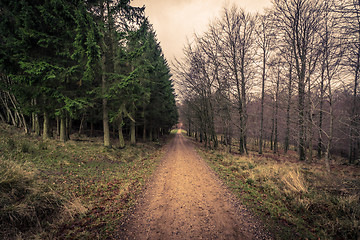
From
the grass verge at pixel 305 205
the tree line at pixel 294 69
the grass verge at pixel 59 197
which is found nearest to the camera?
the grass verge at pixel 59 197

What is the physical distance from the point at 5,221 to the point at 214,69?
1489 centimetres

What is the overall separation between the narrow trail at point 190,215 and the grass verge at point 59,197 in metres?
0.60

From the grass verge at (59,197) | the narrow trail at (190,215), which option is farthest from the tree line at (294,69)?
the grass verge at (59,197)

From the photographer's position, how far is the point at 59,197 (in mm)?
3752

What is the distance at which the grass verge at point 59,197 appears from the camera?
2832mm

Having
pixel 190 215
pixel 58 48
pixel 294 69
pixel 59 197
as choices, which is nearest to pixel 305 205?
pixel 190 215

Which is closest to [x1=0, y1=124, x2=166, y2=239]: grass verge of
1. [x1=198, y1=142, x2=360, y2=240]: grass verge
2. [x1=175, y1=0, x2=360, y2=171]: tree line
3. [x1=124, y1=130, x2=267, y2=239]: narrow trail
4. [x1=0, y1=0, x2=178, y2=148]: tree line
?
[x1=124, y1=130, x2=267, y2=239]: narrow trail

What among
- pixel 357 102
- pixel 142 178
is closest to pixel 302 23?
pixel 357 102

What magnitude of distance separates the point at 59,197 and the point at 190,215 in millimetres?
3987

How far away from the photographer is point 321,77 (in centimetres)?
809

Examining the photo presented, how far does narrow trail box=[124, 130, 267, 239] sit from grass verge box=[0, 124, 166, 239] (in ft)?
1.96

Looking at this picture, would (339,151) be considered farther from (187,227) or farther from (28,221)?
(28,221)

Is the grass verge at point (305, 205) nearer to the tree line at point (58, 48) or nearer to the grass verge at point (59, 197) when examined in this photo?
the grass verge at point (59, 197)

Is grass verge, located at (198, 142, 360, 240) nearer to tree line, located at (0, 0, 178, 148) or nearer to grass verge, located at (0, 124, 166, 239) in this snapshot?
grass verge, located at (0, 124, 166, 239)
